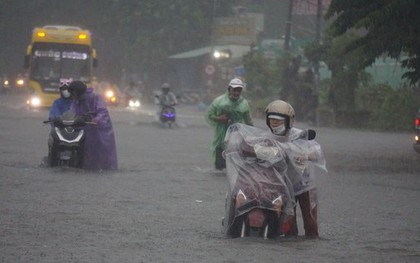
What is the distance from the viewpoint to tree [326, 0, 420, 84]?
58.5ft

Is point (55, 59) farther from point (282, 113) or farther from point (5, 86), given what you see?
point (5, 86)

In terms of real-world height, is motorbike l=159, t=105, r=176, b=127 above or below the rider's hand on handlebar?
below

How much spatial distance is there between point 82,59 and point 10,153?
2287 cm

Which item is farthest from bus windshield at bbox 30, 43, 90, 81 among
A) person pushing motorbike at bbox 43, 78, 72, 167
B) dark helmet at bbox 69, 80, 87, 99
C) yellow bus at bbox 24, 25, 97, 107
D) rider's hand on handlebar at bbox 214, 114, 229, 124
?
rider's hand on handlebar at bbox 214, 114, 229, 124

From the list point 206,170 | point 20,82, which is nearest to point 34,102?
point 206,170

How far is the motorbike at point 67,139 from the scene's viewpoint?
620 inches

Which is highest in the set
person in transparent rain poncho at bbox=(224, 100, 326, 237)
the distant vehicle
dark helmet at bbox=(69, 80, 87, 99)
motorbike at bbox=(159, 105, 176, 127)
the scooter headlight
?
dark helmet at bbox=(69, 80, 87, 99)

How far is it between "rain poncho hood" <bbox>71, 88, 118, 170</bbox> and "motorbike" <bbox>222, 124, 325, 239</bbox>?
7150mm

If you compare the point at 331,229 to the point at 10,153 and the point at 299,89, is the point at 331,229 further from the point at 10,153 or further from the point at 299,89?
the point at 299,89

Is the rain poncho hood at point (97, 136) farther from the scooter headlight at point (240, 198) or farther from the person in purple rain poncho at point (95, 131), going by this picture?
the scooter headlight at point (240, 198)

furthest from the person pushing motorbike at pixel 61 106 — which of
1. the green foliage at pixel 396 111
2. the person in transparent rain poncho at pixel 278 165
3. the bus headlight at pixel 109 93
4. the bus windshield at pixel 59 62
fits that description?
the bus headlight at pixel 109 93

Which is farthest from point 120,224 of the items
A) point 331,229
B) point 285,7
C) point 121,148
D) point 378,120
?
point 285,7

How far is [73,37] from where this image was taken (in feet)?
138

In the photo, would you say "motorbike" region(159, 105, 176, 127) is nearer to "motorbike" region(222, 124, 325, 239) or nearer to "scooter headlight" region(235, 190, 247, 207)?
"motorbike" region(222, 124, 325, 239)
